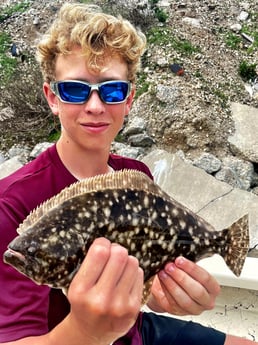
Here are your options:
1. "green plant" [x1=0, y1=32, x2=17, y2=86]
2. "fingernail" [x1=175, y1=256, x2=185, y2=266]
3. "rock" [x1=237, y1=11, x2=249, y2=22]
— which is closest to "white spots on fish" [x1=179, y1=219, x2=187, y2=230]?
"fingernail" [x1=175, y1=256, x2=185, y2=266]

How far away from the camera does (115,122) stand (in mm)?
2379

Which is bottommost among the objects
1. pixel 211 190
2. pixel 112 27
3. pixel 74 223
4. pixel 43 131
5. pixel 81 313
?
pixel 43 131

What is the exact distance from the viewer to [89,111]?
2271 millimetres

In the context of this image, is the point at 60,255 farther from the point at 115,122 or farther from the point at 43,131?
the point at 43,131

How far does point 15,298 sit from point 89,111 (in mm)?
769

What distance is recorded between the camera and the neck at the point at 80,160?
7.82 ft

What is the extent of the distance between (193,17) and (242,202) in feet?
16.8

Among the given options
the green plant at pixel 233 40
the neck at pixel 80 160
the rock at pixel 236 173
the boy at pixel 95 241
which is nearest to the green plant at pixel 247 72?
the green plant at pixel 233 40

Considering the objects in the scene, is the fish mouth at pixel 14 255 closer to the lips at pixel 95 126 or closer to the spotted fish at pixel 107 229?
the spotted fish at pixel 107 229

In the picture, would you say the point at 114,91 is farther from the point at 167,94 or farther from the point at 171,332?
the point at 167,94

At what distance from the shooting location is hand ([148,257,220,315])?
6.66 feet

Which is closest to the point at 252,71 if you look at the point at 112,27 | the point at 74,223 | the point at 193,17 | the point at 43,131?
the point at 193,17

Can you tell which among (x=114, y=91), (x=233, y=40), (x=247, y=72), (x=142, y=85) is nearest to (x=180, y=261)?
(x=114, y=91)

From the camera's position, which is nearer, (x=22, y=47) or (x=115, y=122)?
(x=115, y=122)
